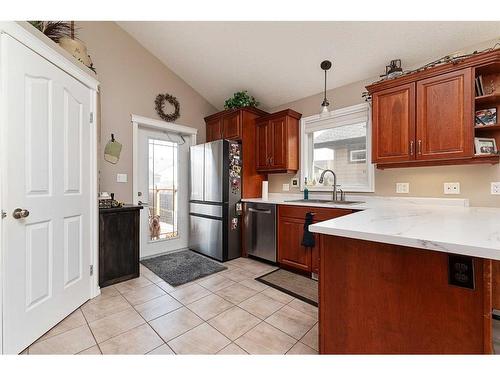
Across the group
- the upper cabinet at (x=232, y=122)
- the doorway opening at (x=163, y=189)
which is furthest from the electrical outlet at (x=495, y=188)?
the doorway opening at (x=163, y=189)

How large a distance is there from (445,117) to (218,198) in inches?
102

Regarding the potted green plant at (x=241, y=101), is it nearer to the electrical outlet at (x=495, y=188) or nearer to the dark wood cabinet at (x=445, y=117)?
the dark wood cabinet at (x=445, y=117)

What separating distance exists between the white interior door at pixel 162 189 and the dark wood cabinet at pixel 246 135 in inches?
Result: 29.7

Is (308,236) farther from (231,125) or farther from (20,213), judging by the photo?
(20,213)

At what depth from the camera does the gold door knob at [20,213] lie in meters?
1.38

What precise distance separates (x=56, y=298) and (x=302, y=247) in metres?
2.30

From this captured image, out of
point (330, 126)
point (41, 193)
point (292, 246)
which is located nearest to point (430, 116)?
point (330, 126)

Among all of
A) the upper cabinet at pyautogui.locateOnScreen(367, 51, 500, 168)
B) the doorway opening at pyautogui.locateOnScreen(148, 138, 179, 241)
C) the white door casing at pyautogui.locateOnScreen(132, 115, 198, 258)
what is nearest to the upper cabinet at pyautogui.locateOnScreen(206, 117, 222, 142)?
the white door casing at pyautogui.locateOnScreen(132, 115, 198, 258)

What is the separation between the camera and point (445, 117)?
193 cm

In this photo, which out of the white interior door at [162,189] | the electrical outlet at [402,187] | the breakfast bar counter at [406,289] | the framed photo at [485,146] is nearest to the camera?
the breakfast bar counter at [406,289]

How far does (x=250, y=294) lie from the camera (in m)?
2.17

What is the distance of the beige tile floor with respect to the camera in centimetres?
145
